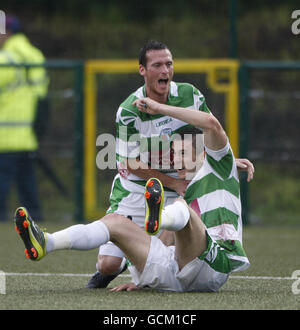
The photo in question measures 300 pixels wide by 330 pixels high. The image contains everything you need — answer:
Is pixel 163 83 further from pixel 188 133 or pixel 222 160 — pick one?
pixel 222 160

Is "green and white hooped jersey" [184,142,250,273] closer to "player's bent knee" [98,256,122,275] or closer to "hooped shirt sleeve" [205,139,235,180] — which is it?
"hooped shirt sleeve" [205,139,235,180]

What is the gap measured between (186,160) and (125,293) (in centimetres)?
114

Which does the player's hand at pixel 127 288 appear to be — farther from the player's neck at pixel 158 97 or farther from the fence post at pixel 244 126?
the fence post at pixel 244 126

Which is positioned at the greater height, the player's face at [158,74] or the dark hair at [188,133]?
the player's face at [158,74]

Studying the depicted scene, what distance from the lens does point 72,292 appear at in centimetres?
613

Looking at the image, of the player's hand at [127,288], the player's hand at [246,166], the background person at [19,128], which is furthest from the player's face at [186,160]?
the background person at [19,128]

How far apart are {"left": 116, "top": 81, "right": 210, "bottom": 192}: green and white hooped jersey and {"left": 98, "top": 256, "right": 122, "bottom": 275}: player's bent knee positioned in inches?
26.6

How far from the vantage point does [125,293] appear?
611 cm

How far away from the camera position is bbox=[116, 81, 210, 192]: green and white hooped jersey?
7.04 metres

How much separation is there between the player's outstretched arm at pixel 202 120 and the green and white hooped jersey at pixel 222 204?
6 centimetres

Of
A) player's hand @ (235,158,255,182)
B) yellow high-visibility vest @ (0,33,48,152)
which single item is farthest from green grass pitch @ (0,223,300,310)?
yellow high-visibility vest @ (0,33,48,152)

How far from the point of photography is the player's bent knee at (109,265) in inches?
259

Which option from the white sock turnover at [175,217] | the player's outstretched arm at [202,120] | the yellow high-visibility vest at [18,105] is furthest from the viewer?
the yellow high-visibility vest at [18,105]

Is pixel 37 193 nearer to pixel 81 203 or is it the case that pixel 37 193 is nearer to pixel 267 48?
pixel 81 203
